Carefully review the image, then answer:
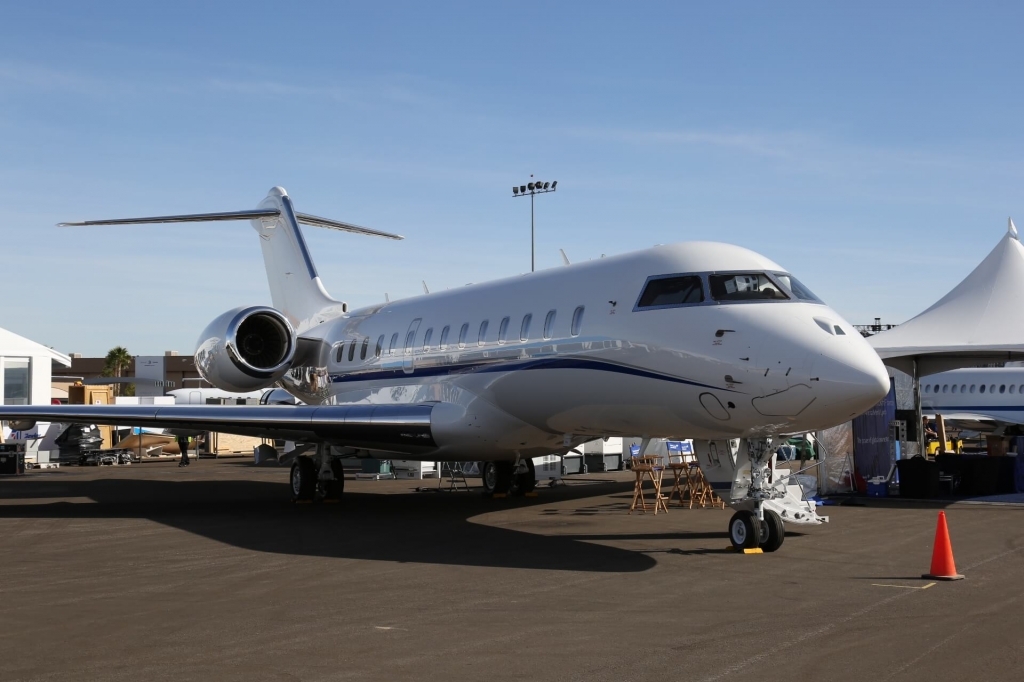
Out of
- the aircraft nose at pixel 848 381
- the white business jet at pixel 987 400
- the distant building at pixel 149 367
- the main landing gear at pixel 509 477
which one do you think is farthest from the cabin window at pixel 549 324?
the distant building at pixel 149 367

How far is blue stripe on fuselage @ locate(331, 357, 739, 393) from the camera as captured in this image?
12.6m

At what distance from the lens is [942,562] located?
1025cm

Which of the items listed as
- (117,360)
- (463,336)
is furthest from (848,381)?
(117,360)

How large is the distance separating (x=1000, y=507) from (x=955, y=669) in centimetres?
1327

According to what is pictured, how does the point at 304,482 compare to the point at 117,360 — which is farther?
the point at 117,360

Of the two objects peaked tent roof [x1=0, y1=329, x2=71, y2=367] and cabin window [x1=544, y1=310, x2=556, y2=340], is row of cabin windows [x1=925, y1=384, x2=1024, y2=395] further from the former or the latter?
→ peaked tent roof [x1=0, y1=329, x2=71, y2=367]

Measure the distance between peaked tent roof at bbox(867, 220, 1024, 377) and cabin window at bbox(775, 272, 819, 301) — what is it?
10.1 m

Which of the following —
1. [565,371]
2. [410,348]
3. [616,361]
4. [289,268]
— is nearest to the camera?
[616,361]

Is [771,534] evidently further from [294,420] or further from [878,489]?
[878,489]

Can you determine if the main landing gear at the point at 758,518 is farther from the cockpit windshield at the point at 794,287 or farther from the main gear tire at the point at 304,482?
the main gear tire at the point at 304,482

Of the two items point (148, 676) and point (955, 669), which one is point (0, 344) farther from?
point (955, 669)

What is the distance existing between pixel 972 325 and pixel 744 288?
12.9 metres

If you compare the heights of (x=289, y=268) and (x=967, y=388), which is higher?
(x=289, y=268)

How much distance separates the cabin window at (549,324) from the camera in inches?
571
